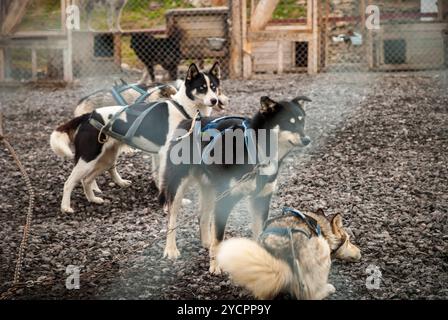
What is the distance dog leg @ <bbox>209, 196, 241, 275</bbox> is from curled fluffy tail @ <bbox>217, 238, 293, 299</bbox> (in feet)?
3.13

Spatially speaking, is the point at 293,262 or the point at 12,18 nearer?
the point at 293,262

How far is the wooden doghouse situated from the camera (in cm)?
1294

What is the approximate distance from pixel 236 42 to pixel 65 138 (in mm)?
7253

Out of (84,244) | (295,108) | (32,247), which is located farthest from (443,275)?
(32,247)

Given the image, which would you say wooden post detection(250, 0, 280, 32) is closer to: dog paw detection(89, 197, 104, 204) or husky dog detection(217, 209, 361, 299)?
dog paw detection(89, 197, 104, 204)

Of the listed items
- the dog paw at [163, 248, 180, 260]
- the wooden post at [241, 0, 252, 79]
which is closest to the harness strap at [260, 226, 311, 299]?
the dog paw at [163, 248, 180, 260]

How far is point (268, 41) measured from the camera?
1309cm

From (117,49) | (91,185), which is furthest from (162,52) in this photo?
(91,185)

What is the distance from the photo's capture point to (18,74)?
13875 millimetres

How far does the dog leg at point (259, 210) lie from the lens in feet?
15.3

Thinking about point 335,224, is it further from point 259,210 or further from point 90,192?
point 90,192

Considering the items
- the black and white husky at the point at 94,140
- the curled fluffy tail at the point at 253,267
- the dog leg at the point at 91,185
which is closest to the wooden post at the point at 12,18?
the black and white husky at the point at 94,140

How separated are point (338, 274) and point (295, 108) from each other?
42.4 inches

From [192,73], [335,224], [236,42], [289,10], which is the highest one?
[289,10]
